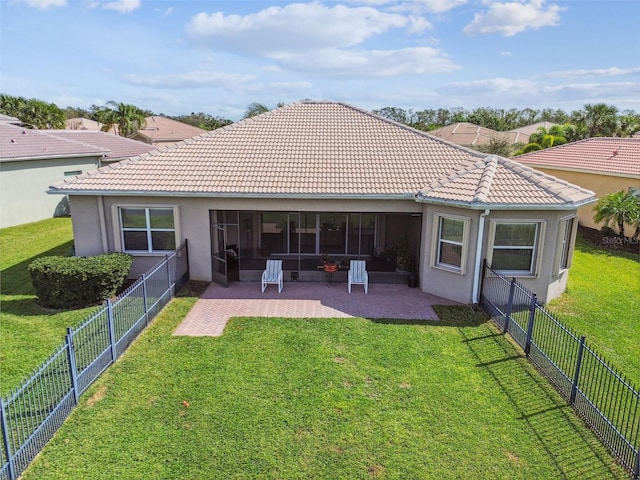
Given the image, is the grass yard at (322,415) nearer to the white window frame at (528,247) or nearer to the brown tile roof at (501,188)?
the white window frame at (528,247)

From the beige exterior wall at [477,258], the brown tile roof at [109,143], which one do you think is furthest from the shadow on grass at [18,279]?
the brown tile roof at [109,143]

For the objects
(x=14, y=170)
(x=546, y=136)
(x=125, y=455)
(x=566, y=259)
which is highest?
(x=546, y=136)

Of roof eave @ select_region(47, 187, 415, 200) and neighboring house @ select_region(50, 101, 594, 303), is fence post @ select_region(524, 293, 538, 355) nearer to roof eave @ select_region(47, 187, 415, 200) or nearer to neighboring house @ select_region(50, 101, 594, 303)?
neighboring house @ select_region(50, 101, 594, 303)

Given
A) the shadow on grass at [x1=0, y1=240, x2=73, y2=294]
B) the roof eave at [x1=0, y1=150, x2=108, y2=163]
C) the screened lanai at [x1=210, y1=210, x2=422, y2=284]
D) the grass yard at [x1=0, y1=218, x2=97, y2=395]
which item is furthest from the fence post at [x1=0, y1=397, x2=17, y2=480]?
the roof eave at [x1=0, y1=150, x2=108, y2=163]

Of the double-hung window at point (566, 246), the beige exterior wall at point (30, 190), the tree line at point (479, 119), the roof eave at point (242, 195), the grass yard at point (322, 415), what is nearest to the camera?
the grass yard at point (322, 415)

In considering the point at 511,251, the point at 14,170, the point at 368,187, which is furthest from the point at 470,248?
the point at 14,170

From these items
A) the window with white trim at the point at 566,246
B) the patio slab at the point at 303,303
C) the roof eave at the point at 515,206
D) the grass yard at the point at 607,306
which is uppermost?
the roof eave at the point at 515,206

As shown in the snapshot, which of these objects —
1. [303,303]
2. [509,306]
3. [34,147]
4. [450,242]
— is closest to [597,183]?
[450,242]

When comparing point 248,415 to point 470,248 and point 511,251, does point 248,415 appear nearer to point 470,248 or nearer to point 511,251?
point 470,248
